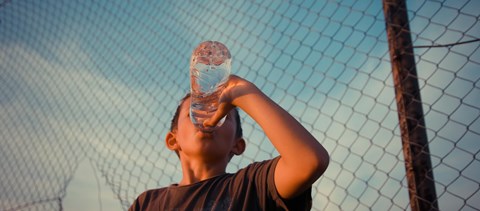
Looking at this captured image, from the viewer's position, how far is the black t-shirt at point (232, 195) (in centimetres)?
109

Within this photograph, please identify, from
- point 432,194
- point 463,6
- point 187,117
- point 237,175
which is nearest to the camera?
point 237,175

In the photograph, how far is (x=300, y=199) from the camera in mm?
1073

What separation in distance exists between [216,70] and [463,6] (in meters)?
1.09

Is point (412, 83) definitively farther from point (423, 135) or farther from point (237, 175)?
point (237, 175)

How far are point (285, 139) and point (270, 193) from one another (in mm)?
210

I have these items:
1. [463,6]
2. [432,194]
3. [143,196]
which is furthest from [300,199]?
[463,6]

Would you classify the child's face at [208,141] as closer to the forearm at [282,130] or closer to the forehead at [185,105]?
the forehead at [185,105]

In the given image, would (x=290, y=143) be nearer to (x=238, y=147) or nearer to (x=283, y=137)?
(x=283, y=137)

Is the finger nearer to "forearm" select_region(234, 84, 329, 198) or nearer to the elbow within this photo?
"forearm" select_region(234, 84, 329, 198)

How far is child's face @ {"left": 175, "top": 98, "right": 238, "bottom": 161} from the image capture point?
1370 mm

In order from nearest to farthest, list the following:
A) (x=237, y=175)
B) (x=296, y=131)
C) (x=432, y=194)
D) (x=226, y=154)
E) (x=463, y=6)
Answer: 1. (x=296, y=131)
2. (x=237, y=175)
3. (x=226, y=154)
4. (x=432, y=194)
5. (x=463, y=6)

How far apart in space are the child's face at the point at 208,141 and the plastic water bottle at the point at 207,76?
71 millimetres

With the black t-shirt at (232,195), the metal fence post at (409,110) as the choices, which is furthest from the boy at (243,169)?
the metal fence post at (409,110)

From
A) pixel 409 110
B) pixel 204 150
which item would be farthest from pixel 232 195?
pixel 409 110
